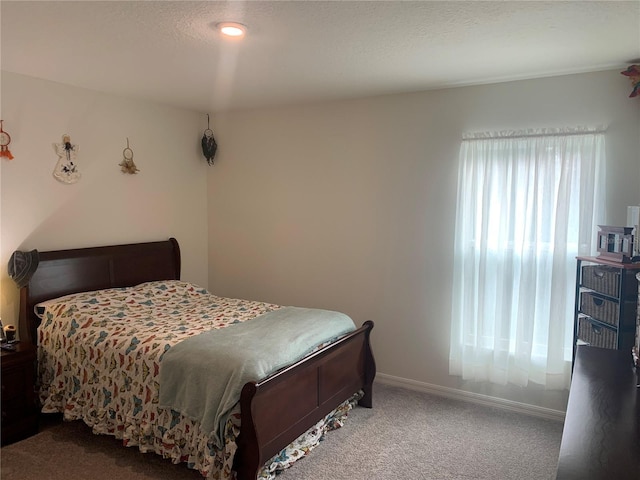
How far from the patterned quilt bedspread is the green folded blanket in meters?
0.07

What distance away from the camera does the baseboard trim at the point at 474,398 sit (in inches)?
137

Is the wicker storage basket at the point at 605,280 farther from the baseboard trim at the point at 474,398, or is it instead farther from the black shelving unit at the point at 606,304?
the baseboard trim at the point at 474,398

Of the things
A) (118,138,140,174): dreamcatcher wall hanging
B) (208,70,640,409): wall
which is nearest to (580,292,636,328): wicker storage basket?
(208,70,640,409): wall

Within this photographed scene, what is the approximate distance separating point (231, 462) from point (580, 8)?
266 centimetres

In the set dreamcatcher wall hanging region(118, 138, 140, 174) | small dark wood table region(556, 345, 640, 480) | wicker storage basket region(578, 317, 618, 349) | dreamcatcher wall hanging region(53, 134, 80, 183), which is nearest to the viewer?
small dark wood table region(556, 345, 640, 480)

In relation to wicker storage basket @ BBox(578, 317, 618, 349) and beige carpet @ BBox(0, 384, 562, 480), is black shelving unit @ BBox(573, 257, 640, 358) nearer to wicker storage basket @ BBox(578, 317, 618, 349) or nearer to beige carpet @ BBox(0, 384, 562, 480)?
wicker storage basket @ BBox(578, 317, 618, 349)

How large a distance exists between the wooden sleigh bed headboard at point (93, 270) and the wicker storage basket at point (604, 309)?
3317mm

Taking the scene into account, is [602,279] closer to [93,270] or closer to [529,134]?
[529,134]

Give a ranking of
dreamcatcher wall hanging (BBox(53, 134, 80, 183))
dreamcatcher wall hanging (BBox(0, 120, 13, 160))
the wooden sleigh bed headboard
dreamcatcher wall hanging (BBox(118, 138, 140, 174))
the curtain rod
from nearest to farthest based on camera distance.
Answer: the curtain rod, dreamcatcher wall hanging (BBox(0, 120, 13, 160)), the wooden sleigh bed headboard, dreamcatcher wall hanging (BBox(53, 134, 80, 183)), dreamcatcher wall hanging (BBox(118, 138, 140, 174))

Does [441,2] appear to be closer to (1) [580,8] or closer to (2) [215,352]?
(1) [580,8]

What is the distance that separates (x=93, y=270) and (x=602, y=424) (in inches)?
138

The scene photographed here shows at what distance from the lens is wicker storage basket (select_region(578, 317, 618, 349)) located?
2.78m

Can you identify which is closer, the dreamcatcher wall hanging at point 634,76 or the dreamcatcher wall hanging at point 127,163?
the dreamcatcher wall hanging at point 634,76

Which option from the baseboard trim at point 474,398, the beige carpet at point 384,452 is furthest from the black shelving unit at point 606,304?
the beige carpet at point 384,452
